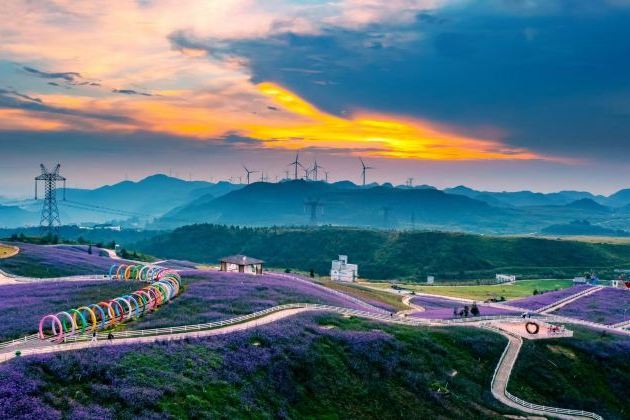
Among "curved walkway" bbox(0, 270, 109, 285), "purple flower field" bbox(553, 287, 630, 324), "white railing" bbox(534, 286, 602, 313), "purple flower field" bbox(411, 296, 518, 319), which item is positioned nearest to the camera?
"curved walkway" bbox(0, 270, 109, 285)

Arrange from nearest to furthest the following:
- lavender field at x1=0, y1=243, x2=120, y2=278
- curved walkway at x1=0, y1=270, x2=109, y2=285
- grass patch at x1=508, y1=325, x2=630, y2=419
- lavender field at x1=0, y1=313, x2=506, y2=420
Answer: lavender field at x1=0, y1=313, x2=506, y2=420 < grass patch at x1=508, y1=325, x2=630, y2=419 < curved walkway at x1=0, y1=270, x2=109, y2=285 < lavender field at x1=0, y1=243, x2=120, y2=278

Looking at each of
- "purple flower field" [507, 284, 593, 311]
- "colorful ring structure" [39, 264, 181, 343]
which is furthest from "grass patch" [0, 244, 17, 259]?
"purple flower field" [507, 284, 593, 311]

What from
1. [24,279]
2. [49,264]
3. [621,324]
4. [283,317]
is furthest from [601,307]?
[49,264]

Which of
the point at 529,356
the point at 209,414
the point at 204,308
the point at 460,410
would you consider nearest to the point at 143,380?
the point at 209,414

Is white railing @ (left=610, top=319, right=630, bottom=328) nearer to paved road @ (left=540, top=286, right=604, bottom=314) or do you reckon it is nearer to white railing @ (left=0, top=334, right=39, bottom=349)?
paved road @ (left=540, top=286, right=604, bottom=314)

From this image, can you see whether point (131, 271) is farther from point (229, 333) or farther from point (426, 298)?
point (426, 298)

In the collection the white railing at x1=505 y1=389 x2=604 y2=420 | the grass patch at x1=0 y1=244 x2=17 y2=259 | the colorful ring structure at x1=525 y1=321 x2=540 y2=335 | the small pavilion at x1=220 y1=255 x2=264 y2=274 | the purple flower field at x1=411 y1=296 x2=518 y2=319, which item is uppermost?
the grass patch at x1=0 y1=244 x2=17 y2=259
